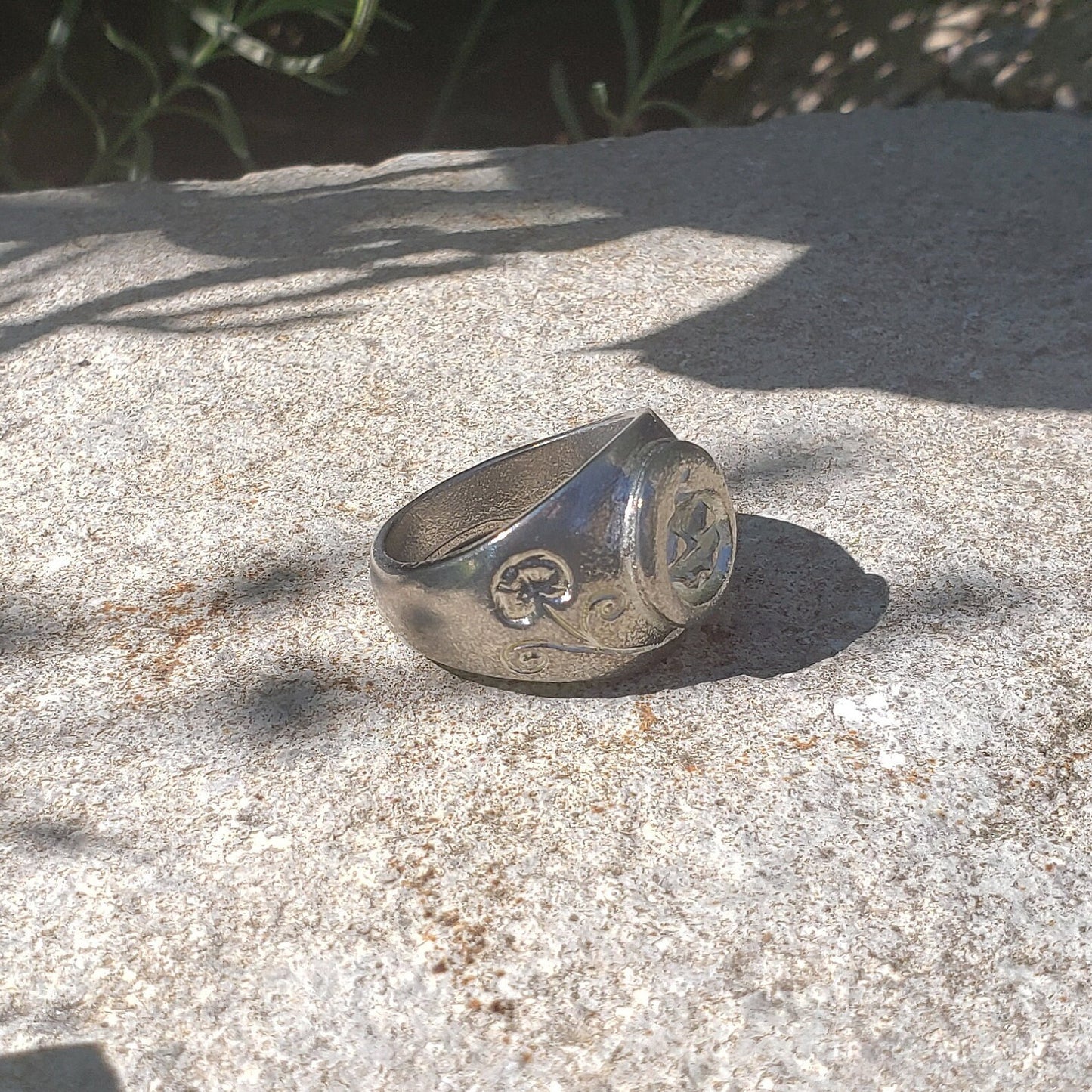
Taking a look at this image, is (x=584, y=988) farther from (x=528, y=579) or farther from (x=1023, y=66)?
(x=1023, y=66)

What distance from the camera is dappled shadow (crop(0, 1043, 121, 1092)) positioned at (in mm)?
1007

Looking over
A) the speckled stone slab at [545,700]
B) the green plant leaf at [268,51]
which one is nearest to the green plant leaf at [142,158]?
the green plant leaf at [268,51]

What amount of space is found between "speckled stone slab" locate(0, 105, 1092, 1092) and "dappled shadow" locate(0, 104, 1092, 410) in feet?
0.04

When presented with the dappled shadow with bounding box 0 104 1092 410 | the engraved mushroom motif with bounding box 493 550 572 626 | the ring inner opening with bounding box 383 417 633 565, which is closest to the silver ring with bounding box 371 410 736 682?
the engraved mushroom motif with bounding box 493 550 572 626

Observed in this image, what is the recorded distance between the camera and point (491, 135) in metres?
4.04

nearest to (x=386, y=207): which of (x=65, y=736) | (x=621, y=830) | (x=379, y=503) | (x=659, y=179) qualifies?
(x=659, y=179)

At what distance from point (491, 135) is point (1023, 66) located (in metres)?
1.73

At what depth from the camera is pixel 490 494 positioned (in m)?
1.46

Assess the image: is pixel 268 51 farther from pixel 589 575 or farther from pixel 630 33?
pixel 589 575

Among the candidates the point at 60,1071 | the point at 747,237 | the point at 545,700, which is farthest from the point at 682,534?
the point at 747,237

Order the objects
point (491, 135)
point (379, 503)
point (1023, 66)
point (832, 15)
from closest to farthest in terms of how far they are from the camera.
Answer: point (379, 503)
point (1023, 66)
point (832, 15)
point (491, 135)

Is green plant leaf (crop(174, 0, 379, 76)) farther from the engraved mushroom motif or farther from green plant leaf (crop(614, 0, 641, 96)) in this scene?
the engraved mushroom motif

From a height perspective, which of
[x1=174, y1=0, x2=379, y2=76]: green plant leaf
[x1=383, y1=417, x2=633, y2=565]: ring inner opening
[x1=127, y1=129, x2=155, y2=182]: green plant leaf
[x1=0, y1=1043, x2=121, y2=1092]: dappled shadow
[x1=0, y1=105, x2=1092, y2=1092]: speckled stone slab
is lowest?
[x1=127, y1=129, x2=155, y2=182]: green plant leaf

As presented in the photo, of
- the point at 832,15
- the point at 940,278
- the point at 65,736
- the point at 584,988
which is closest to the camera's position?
the point at 584,988
